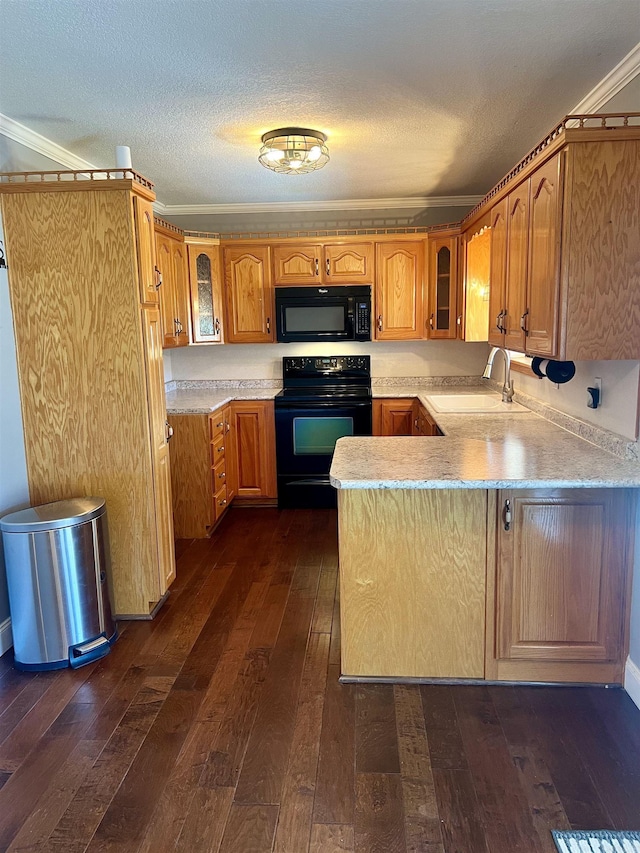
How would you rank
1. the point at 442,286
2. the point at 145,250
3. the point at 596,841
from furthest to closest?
the point at 442,286 < the point at 145,250 < the point at 596,841

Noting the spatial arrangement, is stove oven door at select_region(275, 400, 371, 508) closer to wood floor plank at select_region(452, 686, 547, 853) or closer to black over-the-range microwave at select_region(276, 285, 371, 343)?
black over-the-range microwave at select_region(276, 285, 371, 343)

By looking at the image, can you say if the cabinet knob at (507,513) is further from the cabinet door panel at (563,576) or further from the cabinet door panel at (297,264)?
the cabinet door panel at (297,264)

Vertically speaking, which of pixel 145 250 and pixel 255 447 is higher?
pixel 145 250

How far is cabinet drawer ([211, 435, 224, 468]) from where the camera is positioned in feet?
13.7

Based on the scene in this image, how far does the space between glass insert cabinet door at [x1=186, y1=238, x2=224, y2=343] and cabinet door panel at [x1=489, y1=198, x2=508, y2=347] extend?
7.62ft

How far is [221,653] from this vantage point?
8.79 ft

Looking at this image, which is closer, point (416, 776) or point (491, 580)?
point (416, 776)

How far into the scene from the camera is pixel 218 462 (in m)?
4.32

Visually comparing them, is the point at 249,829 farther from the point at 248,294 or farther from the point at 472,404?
the point at 248,294

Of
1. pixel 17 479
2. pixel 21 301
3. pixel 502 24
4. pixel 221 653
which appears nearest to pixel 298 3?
pixel 502 24

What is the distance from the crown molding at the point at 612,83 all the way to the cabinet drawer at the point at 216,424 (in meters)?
2.81

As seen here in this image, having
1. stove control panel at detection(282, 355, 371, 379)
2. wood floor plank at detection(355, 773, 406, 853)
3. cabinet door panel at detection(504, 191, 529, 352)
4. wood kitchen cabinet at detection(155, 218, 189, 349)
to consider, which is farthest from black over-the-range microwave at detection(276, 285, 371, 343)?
wood floor plank at detection(355, 773, 406, 853)

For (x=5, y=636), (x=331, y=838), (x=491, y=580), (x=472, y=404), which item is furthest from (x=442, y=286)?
(x=331, y=838)

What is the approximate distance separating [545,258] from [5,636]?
2.92 metres
